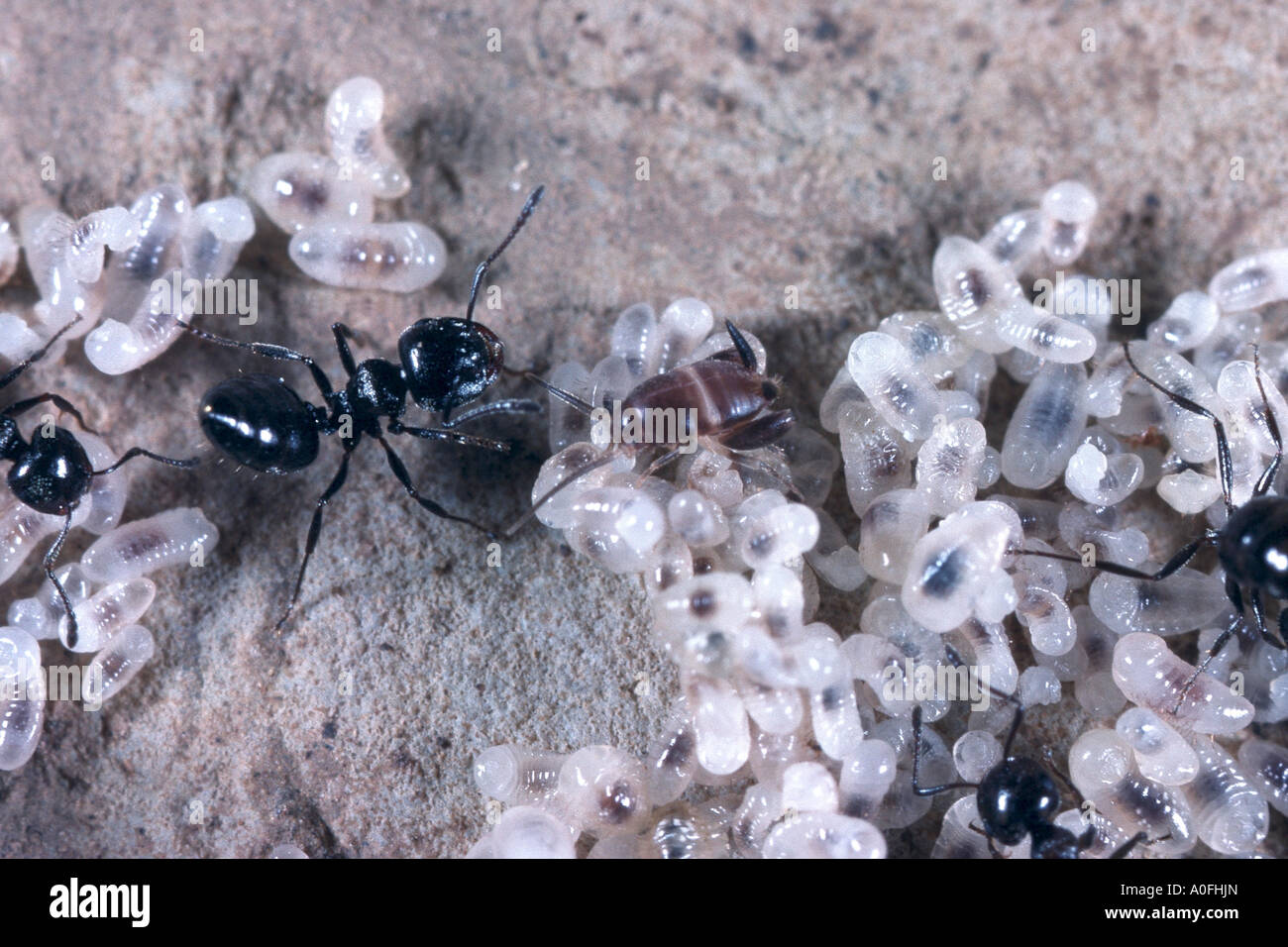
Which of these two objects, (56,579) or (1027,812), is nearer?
(1027,812)

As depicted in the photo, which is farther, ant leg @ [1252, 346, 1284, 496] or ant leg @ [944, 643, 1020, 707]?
ant leg @ [1252, 346, 1284, 496]

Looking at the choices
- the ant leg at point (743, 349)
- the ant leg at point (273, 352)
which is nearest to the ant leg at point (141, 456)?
the ant leg at point (273, 352)

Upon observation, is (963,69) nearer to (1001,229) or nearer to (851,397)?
(1001,229)

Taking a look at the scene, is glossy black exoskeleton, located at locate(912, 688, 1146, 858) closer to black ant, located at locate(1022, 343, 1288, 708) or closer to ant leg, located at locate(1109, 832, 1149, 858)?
ant leg, located at locate(1109, 832, 1149, 858)

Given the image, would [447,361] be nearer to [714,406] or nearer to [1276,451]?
[714,406]

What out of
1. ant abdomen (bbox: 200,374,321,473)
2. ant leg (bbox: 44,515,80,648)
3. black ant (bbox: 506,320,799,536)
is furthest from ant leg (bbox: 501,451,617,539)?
ant leg (bbox: 44,515,80,648)

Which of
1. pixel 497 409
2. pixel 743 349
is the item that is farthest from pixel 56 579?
pixel 743 349
